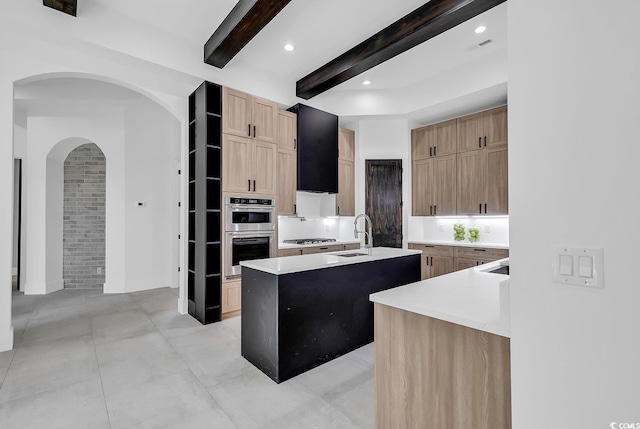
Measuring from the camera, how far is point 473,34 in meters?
3.61

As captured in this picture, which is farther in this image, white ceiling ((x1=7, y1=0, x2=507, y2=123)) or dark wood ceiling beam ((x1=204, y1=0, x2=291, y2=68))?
white ceiling ((x1=7, y1=0, x2=507, y2=123))

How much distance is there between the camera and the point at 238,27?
3041mm

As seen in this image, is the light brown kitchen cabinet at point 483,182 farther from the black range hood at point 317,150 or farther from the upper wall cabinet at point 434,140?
the black range hood at point 317,150

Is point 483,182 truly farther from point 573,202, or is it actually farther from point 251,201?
point 573,202

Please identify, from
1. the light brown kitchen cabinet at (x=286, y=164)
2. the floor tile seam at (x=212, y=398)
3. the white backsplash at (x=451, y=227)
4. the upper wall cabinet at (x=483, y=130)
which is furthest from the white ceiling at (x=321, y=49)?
the floor tile seam at (x=212, y=398)

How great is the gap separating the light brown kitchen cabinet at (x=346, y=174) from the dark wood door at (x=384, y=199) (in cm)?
29

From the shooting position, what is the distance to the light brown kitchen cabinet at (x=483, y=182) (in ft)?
14.8

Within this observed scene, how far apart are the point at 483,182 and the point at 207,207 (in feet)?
13.3

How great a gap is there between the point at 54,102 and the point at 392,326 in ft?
21.0

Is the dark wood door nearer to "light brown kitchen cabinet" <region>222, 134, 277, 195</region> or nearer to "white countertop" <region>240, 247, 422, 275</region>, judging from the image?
"light brown kitchen cabinet" <region>222, 134, 277, 195</region>

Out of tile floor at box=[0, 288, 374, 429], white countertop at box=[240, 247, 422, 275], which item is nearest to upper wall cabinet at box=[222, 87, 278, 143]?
white countertop at box=[240, 247, 422, 275]

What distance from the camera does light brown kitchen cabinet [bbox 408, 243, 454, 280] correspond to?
16.1 ft

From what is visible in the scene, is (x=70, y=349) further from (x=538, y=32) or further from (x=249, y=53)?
(x=538, y=32)

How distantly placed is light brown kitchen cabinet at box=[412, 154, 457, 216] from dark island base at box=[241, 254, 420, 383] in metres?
2.65
